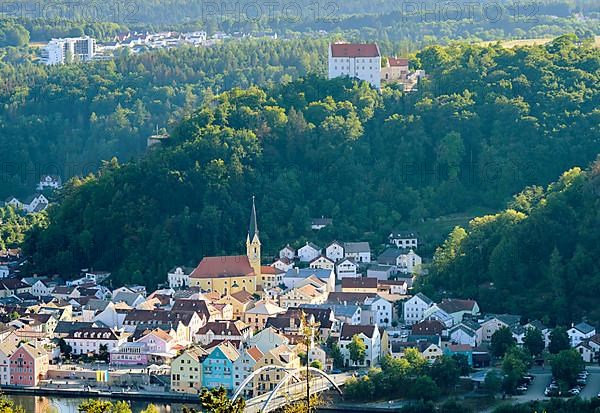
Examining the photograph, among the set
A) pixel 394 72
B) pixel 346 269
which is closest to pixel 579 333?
pixel 346 269

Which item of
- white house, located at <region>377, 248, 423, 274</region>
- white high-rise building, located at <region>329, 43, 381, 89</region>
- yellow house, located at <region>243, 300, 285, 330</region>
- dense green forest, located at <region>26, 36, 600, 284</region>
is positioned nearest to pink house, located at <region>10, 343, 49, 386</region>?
yellow house, located at <region>243, 300, 285, 330</region>

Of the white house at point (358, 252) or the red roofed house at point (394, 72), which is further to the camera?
the red roofed house at point (394, 72)

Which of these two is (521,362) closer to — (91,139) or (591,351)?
(591,351)

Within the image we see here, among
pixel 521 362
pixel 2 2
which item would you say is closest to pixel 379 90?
pixel 521 362

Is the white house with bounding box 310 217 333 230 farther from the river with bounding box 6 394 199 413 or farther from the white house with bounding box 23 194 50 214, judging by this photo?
the white house with bounding box 23 194 50 214

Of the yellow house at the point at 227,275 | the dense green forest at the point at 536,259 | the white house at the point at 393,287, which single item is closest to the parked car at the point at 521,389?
the dense green forest at the point at 536,259

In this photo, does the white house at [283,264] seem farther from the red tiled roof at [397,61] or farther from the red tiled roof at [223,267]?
the red tiled roof at [397,61]
